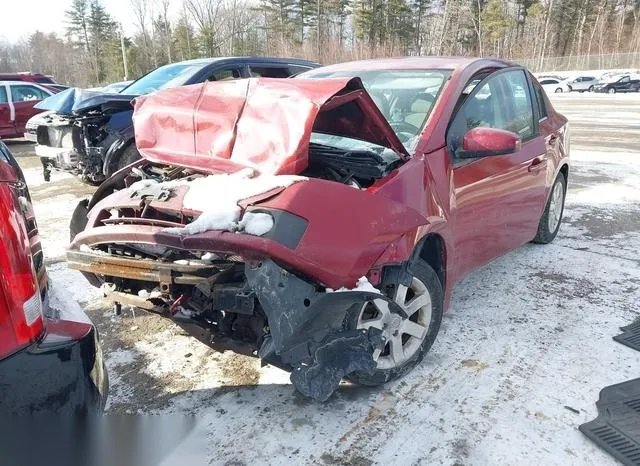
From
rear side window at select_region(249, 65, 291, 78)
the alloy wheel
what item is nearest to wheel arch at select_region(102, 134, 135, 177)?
rear side window at select_region(249, 65, 291, 78)

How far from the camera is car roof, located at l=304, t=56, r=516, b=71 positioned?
3645mm

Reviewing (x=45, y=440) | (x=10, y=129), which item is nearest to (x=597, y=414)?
(x=45, y=440)

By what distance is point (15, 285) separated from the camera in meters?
1.47

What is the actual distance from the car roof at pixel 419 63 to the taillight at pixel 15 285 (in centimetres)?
290

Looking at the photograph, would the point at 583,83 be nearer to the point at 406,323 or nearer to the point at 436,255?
the point at 436,255

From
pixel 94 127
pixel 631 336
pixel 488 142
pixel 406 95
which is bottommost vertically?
pixel 631 336

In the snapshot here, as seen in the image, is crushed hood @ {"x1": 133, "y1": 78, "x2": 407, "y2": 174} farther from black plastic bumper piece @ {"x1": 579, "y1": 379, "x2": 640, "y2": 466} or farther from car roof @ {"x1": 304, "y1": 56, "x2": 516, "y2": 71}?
black plastic bumper piece @ {"x1": 579, "y1": 379, "x2": 640, "y2": 466}

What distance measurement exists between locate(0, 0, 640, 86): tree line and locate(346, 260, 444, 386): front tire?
4029 cm

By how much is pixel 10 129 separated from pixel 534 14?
60.4 metres

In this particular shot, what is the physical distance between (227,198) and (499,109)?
240 centimetres

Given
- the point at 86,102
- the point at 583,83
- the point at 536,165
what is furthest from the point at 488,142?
the point at 583,83

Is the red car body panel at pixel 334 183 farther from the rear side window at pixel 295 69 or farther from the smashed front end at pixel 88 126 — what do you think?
the rear side window at pixel 295 69

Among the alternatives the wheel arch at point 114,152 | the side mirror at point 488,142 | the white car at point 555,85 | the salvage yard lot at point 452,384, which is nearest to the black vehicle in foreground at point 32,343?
the salvage yard lot at point 452,384

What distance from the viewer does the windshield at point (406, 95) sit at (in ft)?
10.5
